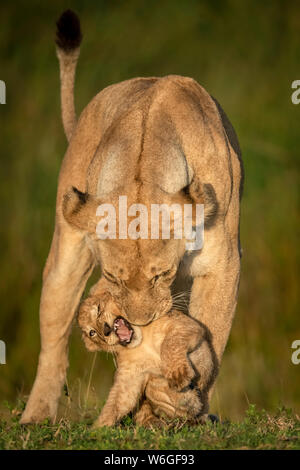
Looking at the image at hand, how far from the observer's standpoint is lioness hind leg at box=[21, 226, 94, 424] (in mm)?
5945

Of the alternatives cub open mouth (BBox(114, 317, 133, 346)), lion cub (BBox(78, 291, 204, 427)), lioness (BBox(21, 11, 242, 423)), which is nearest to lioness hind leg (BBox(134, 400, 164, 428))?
lion cub (BBox(78, 291, 204, 427))

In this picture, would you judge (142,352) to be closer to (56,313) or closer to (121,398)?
(121,398)

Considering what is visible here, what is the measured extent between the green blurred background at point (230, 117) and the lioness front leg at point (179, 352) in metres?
3.39

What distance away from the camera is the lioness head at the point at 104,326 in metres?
5.20

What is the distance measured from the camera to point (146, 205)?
488cm

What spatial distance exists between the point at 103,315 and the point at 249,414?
87 centimetres

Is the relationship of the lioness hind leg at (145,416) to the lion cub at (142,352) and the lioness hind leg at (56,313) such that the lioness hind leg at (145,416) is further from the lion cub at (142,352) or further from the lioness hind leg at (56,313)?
the lioness hind leg at (56,313)

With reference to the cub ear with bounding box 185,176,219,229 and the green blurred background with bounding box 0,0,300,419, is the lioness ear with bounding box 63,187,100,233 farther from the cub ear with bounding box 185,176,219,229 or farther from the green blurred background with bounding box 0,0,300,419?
the green blurred background with bounding box 0,0,300,419

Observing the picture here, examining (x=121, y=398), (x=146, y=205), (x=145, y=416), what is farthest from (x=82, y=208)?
(x=145, y=416)

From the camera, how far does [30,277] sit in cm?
1084

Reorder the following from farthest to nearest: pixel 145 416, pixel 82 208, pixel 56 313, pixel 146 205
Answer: pixel 56 313, pixel 145 416, pixel 82 208, pixel 146 205

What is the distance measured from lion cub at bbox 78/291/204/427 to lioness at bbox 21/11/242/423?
0.50ft

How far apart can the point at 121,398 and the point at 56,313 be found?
977mm

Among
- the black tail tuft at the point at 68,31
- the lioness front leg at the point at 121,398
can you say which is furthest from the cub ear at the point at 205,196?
the black tail tuft at the point at 68,31
